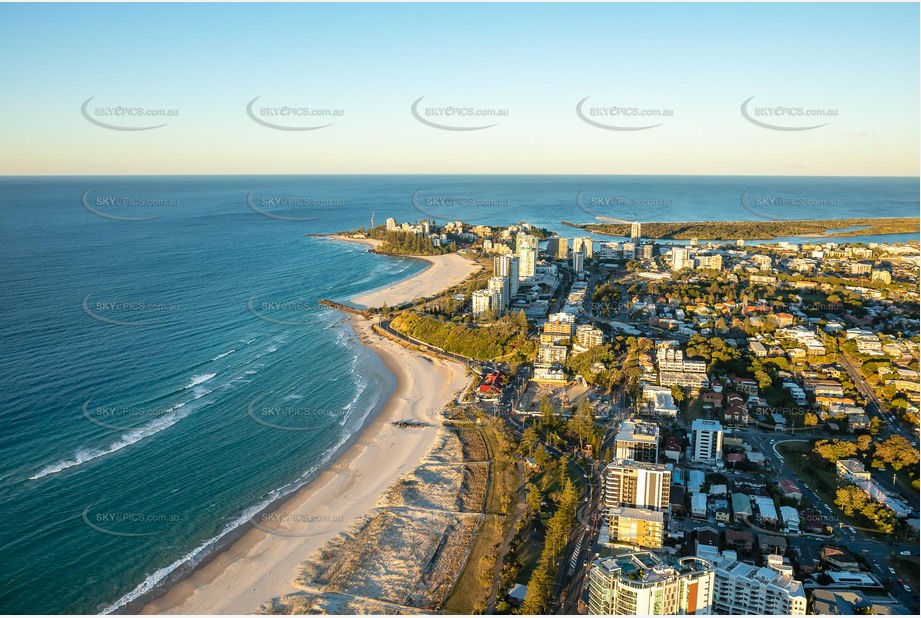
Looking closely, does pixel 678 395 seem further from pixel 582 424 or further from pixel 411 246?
pixel 411 246

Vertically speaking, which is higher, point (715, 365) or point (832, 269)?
point (832, 269)

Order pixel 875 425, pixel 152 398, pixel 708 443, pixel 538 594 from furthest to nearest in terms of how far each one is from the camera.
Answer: pixel 152 398 → pixel 875 425 → pixel 708 443 → pixel 538 594

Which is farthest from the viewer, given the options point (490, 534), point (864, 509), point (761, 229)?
point (761, 229)

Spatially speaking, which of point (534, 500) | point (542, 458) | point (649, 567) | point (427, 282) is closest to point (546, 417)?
point (542, 458)

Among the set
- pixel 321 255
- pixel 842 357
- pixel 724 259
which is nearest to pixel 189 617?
pixel 842 357

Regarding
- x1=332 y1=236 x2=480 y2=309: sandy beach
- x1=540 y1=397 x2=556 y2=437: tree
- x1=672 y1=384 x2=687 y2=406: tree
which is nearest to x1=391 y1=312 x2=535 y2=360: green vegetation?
x1=332 y1=236 x2=480 y2=309: sandy beach

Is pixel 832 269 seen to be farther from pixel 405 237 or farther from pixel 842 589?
pixel 842 589

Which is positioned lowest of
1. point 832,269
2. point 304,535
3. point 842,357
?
point 304,535

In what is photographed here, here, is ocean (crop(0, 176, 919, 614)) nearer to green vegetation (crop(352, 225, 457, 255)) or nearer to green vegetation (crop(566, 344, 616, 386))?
green vegetation (crop(352, 225, 457, 255))
